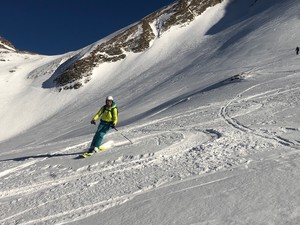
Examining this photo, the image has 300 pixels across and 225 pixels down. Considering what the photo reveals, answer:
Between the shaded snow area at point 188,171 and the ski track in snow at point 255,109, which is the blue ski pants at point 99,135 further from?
the ski track in snow at point 255,109

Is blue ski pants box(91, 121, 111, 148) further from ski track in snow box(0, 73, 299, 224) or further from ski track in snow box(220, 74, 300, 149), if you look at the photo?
ski track in snow box(220, 74, 300, 149)

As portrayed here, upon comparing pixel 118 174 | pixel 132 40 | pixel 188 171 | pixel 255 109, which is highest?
pixel 132 40

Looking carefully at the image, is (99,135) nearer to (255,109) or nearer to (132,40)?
(255,109)

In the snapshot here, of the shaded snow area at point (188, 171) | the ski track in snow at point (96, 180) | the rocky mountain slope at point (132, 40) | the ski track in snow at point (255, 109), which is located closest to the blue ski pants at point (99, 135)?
the shaded snow area at point (188, 171)

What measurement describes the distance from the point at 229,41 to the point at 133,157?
4155 centimetres

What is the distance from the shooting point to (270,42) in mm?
36000

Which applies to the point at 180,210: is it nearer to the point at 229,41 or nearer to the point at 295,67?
the point at 295,67

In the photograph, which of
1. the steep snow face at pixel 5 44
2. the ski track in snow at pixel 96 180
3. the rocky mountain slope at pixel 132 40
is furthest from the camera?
the steep snow face at pixel 5 44

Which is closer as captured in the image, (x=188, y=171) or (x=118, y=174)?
(x=188, y=171)

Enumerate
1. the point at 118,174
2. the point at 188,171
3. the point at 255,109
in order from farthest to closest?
the point at 255,109 → the point at 118,174 → the point at 188,171

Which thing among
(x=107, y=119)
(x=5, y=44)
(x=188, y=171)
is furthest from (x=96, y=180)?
(x=5, y=44)

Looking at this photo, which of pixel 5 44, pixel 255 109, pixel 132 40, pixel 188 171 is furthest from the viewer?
pixel 5 44

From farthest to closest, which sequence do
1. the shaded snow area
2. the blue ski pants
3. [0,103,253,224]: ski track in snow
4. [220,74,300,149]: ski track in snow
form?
1. the blue ski pants
2. [220,74,300,149]: ski track in snow
3. [0,103,253,224]: ski track in snow
4. the shaded snow area

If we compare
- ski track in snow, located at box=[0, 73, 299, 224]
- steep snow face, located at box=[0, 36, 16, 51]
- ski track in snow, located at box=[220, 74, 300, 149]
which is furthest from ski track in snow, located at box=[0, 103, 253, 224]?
steep snow face, located at box=[0, 36, 16, 51]
